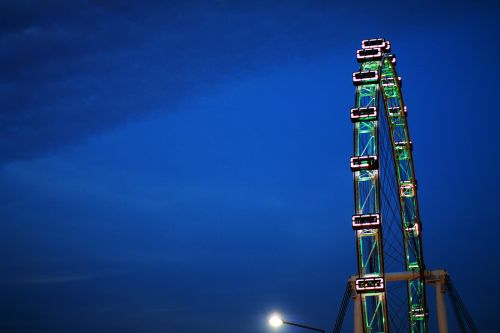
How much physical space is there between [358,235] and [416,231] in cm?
1074

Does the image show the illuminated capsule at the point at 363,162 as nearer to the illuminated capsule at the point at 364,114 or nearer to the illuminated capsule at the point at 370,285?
the illuminated capsule at the point at 364,114

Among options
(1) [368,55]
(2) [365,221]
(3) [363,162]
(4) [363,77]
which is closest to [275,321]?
(2) [365,221]

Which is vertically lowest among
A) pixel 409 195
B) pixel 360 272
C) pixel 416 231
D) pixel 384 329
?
pixel 384 329

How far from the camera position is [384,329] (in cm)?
5475

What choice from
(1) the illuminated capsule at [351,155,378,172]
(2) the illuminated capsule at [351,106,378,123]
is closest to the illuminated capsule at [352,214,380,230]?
(1) the illuminated capsule at [351,155,378,172]

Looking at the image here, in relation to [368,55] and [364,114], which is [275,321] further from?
[368,55]

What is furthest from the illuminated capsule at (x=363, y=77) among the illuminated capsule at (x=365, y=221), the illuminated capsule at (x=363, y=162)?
the illuminated capsule at (x=365, y=221)

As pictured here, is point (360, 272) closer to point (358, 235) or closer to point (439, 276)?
point (358, 235)

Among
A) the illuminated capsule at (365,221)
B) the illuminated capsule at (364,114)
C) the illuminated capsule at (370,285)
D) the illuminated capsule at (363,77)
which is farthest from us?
the illuminated capsule at (363,77)

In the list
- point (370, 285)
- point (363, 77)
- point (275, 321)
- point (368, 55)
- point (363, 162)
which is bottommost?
point (275, 321)

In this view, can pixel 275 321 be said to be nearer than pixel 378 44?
Yes

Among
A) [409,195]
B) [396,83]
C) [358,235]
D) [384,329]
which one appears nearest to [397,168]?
[409,195]

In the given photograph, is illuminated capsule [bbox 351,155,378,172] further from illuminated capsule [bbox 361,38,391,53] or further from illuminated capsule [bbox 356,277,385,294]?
illuminated capsule [bbox 361,38,391,53]

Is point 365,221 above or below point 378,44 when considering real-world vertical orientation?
below
